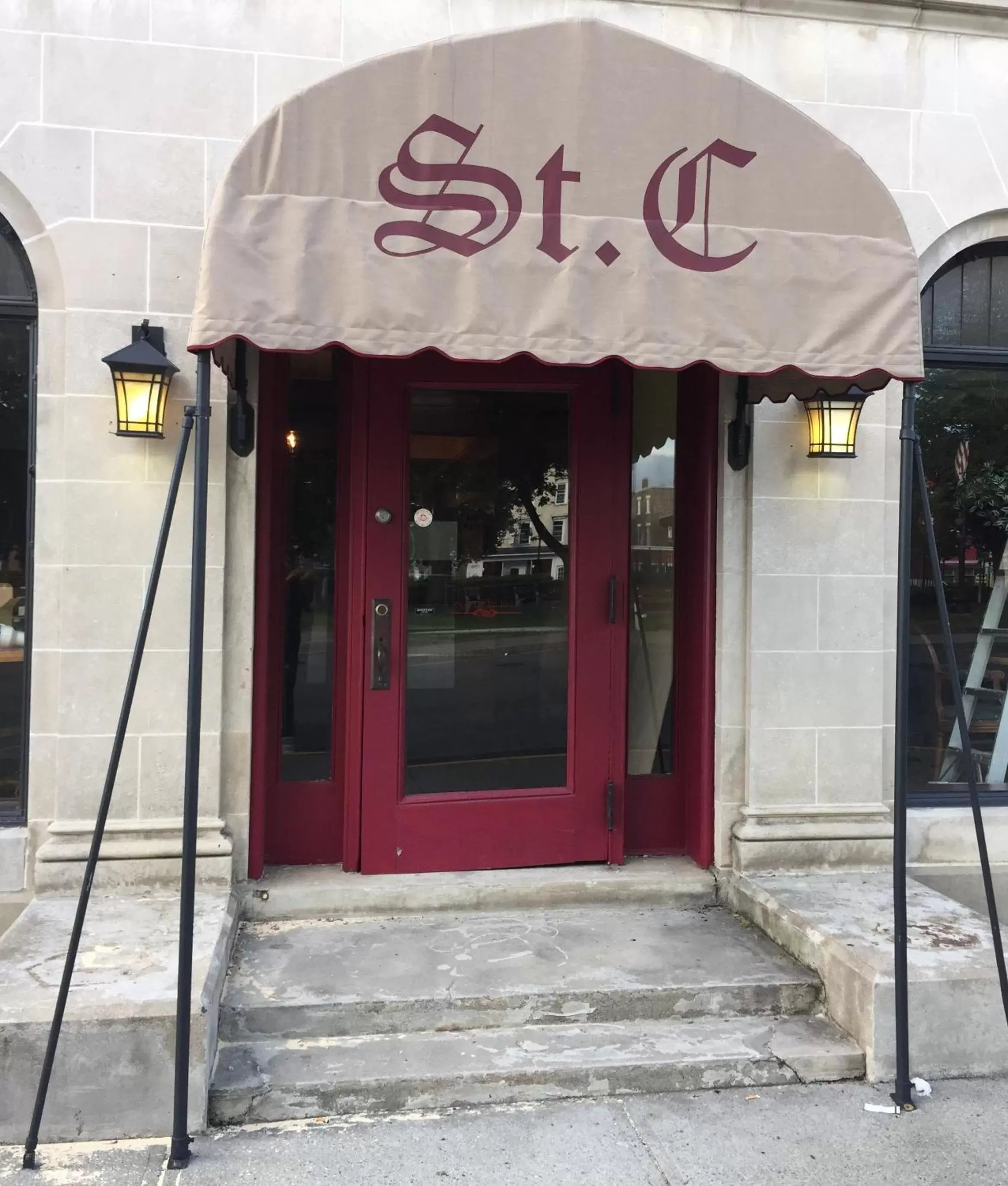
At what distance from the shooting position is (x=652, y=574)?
5117 mm

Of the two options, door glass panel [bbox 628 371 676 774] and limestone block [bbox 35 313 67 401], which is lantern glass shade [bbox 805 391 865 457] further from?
limestone block [bbox 35 313 67 401]

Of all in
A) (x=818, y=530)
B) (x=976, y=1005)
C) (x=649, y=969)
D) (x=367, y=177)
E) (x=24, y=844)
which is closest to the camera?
(x=367, y=177)

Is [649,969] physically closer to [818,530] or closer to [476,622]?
[476,622]

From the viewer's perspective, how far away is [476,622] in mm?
4859

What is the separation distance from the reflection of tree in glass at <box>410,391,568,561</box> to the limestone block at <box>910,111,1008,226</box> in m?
2.16

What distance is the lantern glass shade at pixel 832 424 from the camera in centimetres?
458

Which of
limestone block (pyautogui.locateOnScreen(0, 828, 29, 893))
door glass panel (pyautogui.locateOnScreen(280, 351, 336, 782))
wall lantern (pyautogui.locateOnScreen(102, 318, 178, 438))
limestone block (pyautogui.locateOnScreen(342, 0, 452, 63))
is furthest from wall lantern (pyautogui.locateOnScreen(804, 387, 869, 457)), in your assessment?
limestone block (pyautogui.locateOnScreen(0, 828, 29, 893))

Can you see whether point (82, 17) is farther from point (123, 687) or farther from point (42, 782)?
point (42, 782)

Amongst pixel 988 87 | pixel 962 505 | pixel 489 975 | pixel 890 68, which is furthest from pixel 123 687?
pixel 988 87

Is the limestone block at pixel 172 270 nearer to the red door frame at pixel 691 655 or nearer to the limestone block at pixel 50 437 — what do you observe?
the limestone block at pixel 50 437

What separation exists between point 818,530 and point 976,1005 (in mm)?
2220

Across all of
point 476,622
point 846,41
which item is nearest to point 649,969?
point 476,622

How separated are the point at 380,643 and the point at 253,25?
2887 millimetres

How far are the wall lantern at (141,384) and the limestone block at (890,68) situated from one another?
3.49 metres
